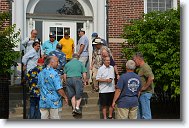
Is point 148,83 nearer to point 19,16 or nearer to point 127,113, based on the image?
point 127,113

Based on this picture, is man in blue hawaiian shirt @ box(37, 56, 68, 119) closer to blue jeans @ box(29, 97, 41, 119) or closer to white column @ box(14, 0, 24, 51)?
blue jeans @ box(29, 97, 41, 119)

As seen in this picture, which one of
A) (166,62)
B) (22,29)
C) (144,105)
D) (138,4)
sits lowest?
(144,105)

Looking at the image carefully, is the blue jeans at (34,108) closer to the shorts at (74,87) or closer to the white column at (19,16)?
the shorts at (74,87)

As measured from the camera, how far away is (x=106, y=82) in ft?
30.3

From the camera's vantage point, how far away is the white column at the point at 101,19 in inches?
523

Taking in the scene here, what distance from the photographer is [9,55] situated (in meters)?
9.42

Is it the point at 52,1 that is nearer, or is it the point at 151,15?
the point at 151,15

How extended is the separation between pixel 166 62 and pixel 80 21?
12.9 ft

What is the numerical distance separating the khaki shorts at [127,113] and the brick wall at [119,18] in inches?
214

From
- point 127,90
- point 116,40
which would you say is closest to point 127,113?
point 127,90

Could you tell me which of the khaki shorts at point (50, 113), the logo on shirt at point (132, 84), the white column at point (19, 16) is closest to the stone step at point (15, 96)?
the white column at point (19, 16)

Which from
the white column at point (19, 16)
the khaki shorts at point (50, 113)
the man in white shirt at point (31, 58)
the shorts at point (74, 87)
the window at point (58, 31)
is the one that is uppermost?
the white column at point (19, 16)

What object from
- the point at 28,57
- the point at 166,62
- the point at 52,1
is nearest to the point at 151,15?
the point at 166,62

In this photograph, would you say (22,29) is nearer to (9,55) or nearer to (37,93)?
(9,55)
